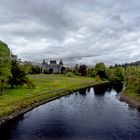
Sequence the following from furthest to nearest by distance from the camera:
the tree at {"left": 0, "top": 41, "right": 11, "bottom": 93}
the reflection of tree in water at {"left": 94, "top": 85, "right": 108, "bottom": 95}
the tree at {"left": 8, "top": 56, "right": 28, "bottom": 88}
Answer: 1. the reflection of tree in water at {"left": 94, "top": 85, "right": 108, "bottom": 95}
2. the tree at {"left": 8, "top": 56, "right": 28, "bottom": 88}
3. the tree at {"left": 0, "top": 41, "right": 11, "bottom": 93}

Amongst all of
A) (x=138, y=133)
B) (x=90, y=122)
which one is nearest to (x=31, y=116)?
(x=90, y=122)

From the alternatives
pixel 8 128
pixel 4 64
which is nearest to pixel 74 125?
pixel 8 128

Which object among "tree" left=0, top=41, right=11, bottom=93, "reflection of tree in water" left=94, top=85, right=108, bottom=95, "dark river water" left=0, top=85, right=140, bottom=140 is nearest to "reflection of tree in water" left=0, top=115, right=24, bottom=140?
"dark river water" left=0, top=85, right=140, bottom=140

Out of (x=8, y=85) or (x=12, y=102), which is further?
(x=8, y=85)

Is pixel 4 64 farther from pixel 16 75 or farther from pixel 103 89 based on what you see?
pixel 103 89

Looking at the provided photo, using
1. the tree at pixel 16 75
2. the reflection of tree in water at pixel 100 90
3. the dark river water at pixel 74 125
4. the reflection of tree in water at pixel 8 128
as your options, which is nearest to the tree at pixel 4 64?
the tree at pixel 16 75

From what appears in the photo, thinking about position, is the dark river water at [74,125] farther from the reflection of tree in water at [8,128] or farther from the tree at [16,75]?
the tree at [16,75]

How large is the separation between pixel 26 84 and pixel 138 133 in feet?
208

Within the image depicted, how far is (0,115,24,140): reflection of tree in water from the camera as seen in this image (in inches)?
1904

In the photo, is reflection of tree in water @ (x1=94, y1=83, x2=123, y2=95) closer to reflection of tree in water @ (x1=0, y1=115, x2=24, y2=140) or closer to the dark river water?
the dark river water

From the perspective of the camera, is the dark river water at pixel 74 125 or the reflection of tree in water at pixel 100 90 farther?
the reflection of tree in water at pixel 100 90

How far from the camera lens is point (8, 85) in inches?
4124

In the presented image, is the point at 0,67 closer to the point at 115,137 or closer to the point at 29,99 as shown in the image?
the point at 29,99

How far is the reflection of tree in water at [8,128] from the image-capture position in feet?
159
